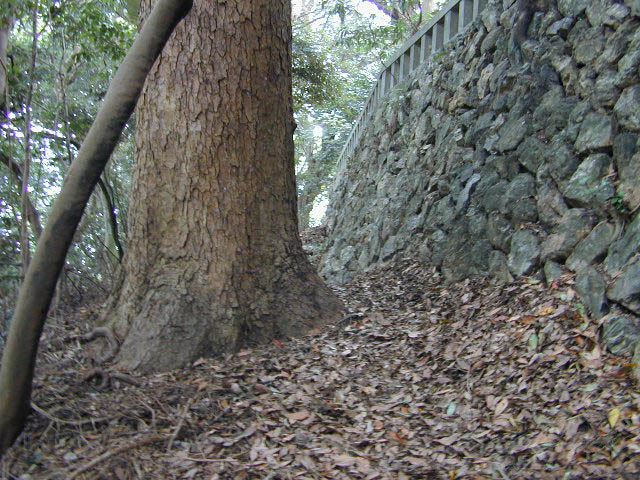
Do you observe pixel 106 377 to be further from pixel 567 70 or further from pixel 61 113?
pixel 61 113

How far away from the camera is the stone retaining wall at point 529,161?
421 centimetres

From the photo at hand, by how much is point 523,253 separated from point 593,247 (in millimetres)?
731

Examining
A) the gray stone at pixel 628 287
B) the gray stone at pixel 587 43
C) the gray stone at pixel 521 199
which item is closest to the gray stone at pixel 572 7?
the gray stone at pixel 587 43

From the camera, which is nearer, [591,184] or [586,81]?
[591,184]

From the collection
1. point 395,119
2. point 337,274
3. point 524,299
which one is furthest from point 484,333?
point 395,119

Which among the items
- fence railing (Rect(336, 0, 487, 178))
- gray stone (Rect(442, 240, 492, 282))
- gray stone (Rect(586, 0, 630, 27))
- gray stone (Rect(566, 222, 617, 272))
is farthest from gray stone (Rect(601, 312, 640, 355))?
fence railing (Rect(336, 0, 487, 178))

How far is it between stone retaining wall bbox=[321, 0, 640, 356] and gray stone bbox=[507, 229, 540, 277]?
0.04 ft

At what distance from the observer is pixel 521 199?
5.22m

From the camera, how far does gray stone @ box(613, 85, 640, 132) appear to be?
4238 millimetres

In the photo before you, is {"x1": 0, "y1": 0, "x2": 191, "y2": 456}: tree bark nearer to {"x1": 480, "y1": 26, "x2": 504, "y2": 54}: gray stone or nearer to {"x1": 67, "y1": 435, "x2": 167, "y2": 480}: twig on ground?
{"x1": 67, "y1": 435, "x2": 167, "y2": 480}: twig on ground

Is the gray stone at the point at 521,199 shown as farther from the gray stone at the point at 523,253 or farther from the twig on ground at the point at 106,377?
the twig on ground at the point at 106,377

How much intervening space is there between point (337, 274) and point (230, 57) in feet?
13.8

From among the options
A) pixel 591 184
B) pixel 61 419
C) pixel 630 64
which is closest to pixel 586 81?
pixel 630 64

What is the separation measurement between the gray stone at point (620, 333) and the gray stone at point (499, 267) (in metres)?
1.30
